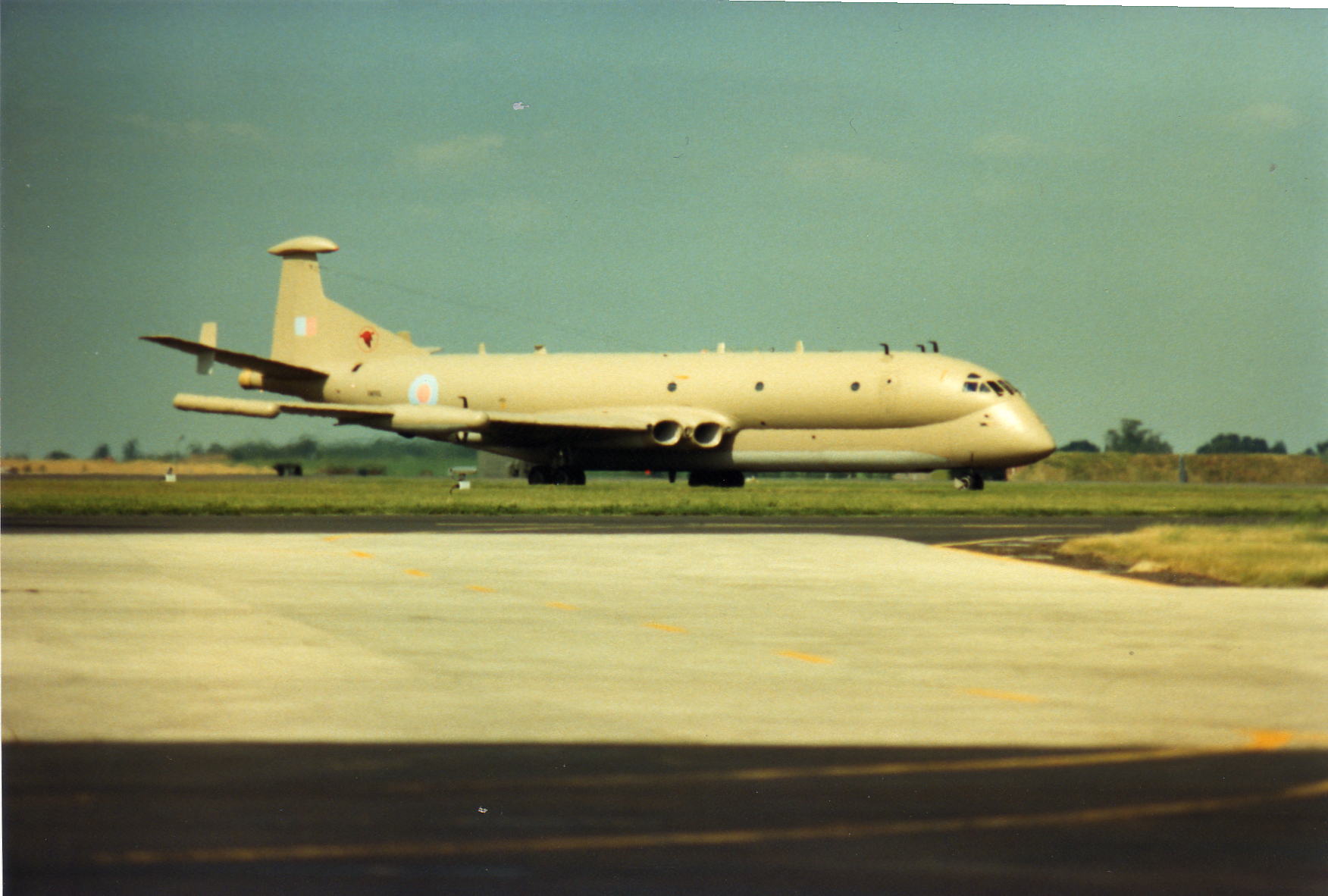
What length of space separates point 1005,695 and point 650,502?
27581mm

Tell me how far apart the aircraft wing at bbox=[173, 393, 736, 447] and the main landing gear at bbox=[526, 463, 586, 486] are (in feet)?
4.10

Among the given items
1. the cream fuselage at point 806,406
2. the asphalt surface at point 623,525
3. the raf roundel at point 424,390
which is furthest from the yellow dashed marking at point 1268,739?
the raf roundel at point 424,390

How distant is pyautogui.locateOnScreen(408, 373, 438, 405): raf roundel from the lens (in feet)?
164

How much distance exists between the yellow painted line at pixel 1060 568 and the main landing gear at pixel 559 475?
27050 mm

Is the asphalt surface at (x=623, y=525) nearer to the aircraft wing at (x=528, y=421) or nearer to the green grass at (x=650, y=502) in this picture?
the green grass at (x=650, y=502)

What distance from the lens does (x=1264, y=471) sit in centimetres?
9019

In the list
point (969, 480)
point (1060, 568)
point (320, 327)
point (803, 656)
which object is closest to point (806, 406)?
point (969, 480)

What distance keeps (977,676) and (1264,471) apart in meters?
89.3

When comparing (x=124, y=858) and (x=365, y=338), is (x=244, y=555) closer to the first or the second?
(x=124, y=858)

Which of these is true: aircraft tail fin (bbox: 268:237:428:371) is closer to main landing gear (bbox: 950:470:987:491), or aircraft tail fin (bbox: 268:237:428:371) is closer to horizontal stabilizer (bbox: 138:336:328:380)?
horizontal stabilizer (bbox: 138:336:328:380)

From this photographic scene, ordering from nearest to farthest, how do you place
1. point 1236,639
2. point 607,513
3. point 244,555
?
point 1236,639, point 244,555, point 607,513

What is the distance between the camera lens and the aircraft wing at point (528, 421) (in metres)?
44.5

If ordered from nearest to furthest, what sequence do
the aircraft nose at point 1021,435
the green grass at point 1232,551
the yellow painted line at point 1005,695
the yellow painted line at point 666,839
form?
1. the yellow painted line at point 666,839
2. the yellow painted line at point 1005,695
3. the green grass at point 1232,551
4. the aircraft nose at point 1021,435

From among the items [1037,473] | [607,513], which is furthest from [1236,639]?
[1037,473]
